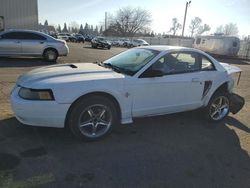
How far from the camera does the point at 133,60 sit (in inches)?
196

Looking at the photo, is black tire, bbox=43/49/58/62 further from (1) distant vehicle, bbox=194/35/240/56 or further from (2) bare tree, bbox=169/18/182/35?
(2) bare tree, bbox=169/18/182/35

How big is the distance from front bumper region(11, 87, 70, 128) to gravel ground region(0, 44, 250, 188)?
0.37 meters

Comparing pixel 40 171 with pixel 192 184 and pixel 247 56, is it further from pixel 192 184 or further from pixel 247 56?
pixel 247 56

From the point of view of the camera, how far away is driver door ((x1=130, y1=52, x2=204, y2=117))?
445cm

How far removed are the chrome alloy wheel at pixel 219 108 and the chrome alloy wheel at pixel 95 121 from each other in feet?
7.70

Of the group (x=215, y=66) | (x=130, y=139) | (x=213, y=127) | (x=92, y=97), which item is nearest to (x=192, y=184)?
(x=130, y=139)

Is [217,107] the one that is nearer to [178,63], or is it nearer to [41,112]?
Answer: [178,63]

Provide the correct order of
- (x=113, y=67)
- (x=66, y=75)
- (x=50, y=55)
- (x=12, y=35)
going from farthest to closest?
(x=50, y=55) → (x=12, y=35) → (x=113, y=67) → (x=66, y=75)

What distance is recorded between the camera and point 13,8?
81.8ft

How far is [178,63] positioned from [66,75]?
2121mm

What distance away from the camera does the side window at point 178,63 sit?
4743mm

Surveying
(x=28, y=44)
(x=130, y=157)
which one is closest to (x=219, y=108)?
(x=130, y=157)

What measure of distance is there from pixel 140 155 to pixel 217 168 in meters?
1.09

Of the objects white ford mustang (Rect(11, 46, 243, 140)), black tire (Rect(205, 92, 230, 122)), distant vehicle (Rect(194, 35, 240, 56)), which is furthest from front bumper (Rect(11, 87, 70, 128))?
distant vehicle (Rect(194, 35, 240, 56))
